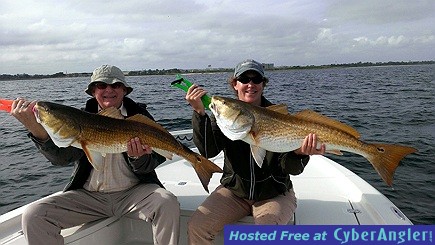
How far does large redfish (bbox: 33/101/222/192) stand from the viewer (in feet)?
11.0

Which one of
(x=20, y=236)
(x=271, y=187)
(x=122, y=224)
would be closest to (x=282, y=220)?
(x=271, y=187)

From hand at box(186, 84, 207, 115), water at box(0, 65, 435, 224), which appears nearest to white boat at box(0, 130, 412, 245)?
hand at box(186, 84, 207, 115)

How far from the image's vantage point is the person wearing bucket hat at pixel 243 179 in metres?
3.79

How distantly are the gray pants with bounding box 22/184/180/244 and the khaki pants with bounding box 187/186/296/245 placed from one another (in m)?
0.22

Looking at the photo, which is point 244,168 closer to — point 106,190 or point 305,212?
point 305,212

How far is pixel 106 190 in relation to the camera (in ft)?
14.0

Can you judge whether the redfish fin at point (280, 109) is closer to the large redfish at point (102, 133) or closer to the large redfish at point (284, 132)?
the large redfish at point (284, 132)

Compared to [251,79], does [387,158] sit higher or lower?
lower

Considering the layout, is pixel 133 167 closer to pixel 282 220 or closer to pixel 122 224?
pixel 122 224

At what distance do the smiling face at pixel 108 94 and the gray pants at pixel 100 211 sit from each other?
101 cm

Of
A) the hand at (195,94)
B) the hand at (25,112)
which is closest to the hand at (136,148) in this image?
the hand at (195,94)

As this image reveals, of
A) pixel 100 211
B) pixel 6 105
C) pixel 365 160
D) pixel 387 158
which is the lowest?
pixel 365 160

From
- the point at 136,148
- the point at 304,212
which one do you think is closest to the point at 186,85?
the point at 136,148

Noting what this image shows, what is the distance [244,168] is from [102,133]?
62.4 inches
